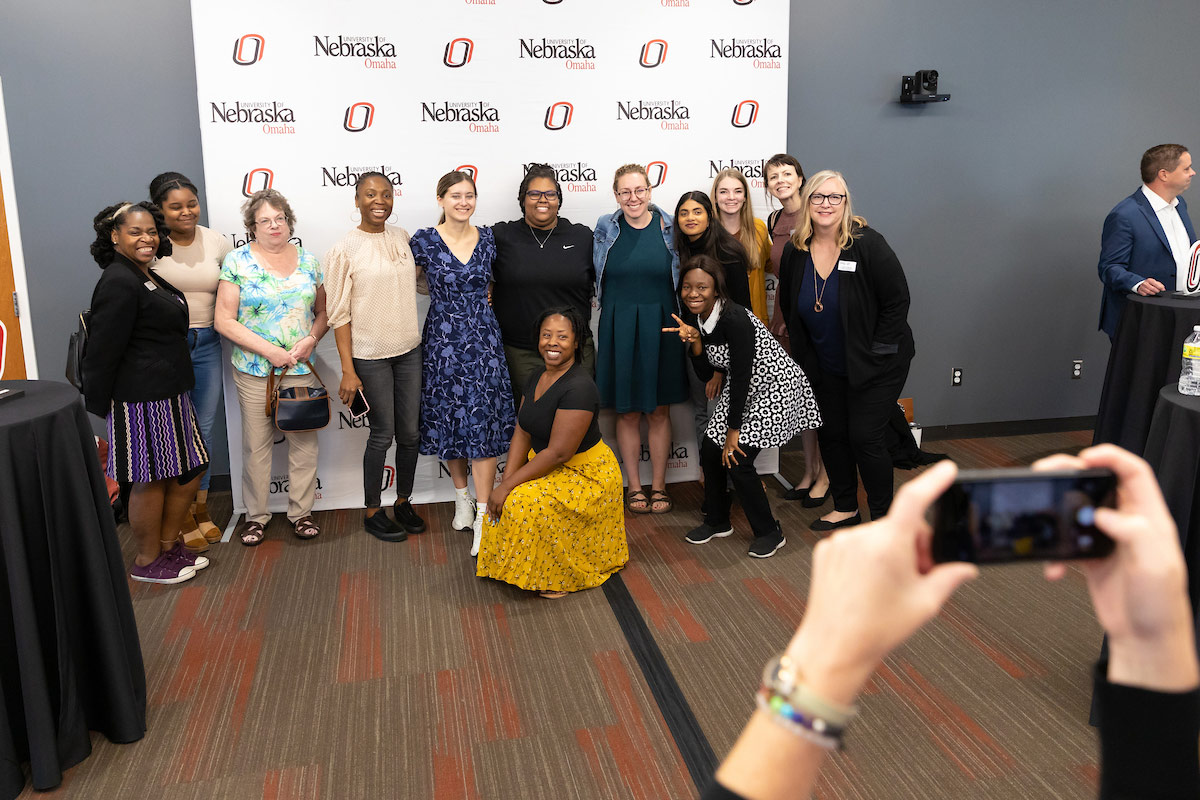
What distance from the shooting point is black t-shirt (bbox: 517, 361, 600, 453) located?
350cm

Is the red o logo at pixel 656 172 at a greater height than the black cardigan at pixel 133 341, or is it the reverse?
the red o logo at pixel 656 172

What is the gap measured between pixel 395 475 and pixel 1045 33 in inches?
168

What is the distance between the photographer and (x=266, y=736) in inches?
107

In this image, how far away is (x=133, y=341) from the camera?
343 cm

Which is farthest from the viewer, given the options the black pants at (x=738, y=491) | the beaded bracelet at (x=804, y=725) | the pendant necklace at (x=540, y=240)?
the pendant necklace at (x=540, y=240)

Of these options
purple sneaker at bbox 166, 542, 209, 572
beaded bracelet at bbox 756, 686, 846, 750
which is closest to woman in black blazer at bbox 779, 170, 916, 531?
purple sneaker at bbox 166, 542, 209, 572

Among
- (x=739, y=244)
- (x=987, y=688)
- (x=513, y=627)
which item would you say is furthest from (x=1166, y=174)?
(x=513, y=627)

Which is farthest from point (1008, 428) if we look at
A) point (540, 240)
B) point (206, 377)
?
point (206, 377)

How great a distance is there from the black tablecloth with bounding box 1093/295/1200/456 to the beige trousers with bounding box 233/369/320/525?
3549 millimetres

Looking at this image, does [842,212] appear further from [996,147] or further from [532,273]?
[996,147]

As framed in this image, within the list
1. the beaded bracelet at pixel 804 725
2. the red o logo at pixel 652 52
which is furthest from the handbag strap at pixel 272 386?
the beaded bracelet at pixel 804 725

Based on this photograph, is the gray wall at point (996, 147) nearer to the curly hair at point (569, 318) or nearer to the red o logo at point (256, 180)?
the curly hair at point (569, 318)

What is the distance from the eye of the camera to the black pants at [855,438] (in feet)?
13.1

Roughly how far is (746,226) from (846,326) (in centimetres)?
76
